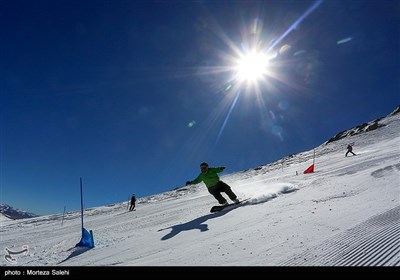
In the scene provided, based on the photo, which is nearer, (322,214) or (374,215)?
(374,215)

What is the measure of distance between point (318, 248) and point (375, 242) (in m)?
0.73

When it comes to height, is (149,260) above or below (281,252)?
above

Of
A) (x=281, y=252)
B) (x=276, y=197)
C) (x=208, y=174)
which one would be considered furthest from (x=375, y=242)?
(x=208, y=174)

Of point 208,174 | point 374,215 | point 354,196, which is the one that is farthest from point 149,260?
point 208,174

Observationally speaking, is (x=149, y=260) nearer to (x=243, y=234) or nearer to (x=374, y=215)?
(x=243, y=234)

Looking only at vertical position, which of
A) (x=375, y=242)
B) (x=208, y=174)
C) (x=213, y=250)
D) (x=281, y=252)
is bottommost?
(x=375, y=242)

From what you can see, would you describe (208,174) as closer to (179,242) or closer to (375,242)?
(179,242)

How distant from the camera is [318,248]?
13.1ft

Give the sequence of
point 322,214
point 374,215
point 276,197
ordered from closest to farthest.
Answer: point 374,215
point 322,214
point 276,197
